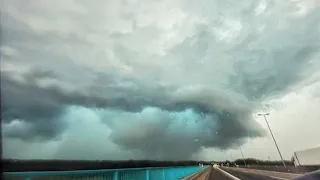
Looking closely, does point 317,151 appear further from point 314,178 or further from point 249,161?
point 249,161

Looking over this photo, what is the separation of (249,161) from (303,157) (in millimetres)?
115117

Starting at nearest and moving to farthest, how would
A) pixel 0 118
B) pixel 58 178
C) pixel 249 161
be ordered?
1. pixel 0 118
2. pixel 58 178
3. pixel 249 161

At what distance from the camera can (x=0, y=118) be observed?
4301 millimetres

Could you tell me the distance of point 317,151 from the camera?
57.3 meters

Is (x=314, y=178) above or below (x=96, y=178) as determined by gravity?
below

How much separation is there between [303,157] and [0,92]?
2794 inches

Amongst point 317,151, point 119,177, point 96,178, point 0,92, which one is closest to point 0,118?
point 0,92

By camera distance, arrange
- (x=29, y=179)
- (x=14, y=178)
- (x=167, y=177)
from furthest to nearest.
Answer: (x=167, y=177)
(x=29, y=179)
(x=14, y=178)

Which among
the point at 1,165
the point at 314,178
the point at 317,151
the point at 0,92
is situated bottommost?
the point at 314,178

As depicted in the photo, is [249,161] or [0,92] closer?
[0,92]

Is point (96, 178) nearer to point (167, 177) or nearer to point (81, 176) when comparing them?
point (81, 176)

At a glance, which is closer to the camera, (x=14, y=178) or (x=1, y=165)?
(x=1, y=165)

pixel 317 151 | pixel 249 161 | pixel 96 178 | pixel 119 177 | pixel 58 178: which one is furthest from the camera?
pixel 249 161

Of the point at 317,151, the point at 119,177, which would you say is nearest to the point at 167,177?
the point at 119,177
